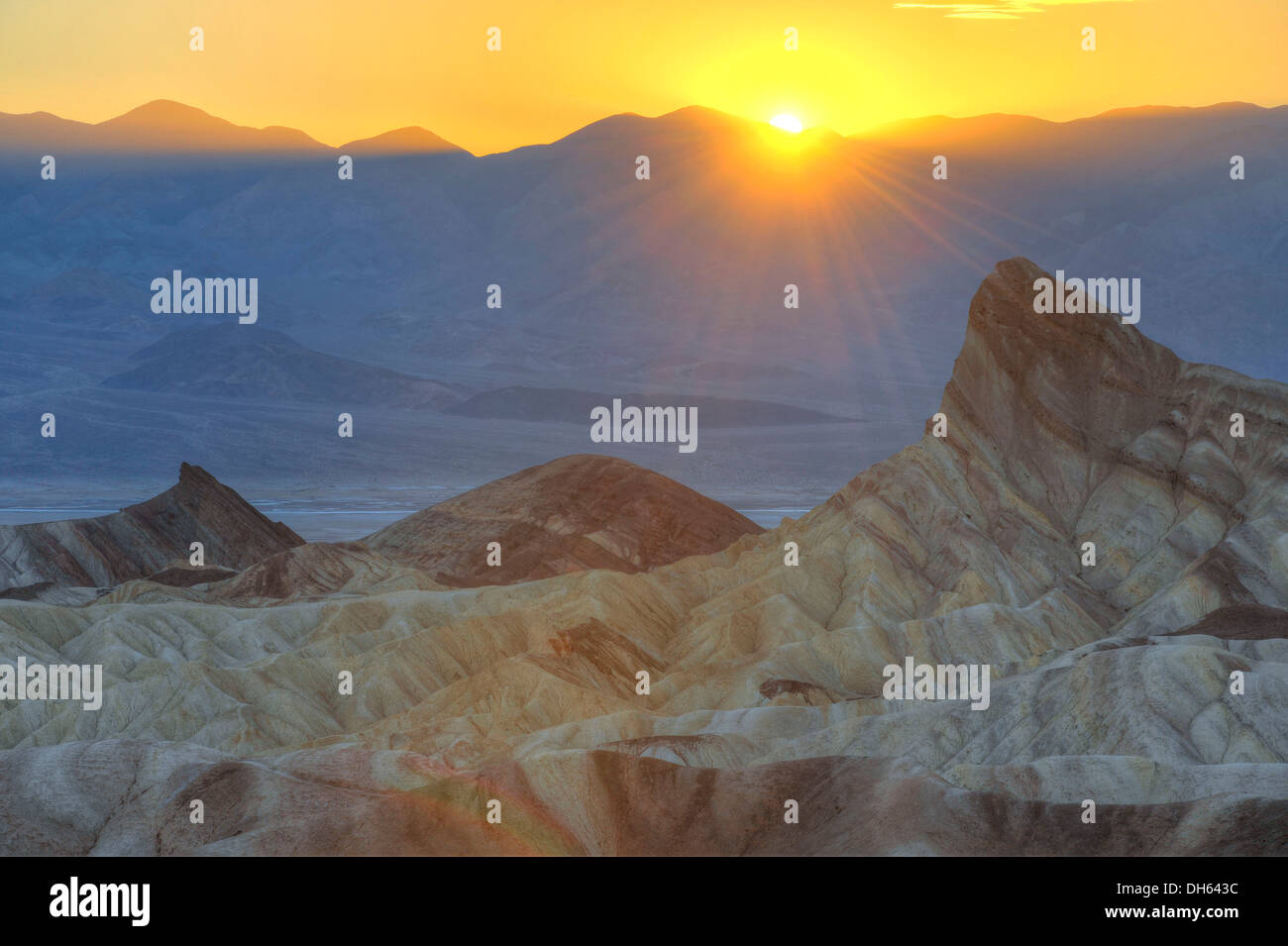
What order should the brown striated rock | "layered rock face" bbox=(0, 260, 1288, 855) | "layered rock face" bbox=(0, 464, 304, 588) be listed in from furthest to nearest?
the brown striated rock → "layered rock face" bbox=(0, 464, 304, 588) → "layered rock face" bbox=(0, 260, 1288, 855)

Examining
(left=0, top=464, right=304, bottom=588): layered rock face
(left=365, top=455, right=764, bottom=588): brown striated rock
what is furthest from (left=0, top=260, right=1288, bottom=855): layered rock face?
(left=365, top=455, right=764, bottom=588): brown striated rock

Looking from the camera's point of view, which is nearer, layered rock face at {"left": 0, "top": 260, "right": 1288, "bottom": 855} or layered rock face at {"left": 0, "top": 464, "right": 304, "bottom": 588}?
layered rock face at {"left": 0, "top": 260, "right": 1288, "bottom": 855}

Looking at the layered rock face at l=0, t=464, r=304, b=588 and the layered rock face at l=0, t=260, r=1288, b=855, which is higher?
the layered rock face at l=0, t=464, r=304, b=588

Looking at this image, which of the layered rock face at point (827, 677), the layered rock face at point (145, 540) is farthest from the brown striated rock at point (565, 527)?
the layered rock face at point (827, 677)

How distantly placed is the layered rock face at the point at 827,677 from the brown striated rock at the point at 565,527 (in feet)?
56.1

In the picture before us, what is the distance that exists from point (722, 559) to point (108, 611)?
33129mm

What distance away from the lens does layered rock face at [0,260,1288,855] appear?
42781mm

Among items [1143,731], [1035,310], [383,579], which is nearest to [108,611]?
[383,579]

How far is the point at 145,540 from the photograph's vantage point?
10775cm

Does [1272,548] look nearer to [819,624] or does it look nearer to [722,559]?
[819,624]

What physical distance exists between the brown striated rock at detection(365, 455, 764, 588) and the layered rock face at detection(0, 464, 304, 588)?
28.8ft

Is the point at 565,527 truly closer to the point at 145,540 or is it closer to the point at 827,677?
the point at 145,540

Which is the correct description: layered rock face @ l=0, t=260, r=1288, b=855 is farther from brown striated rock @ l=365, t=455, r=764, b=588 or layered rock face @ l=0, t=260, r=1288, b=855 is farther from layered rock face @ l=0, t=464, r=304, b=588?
brown striated rock @ l=365, t=455, r=764, b=588
